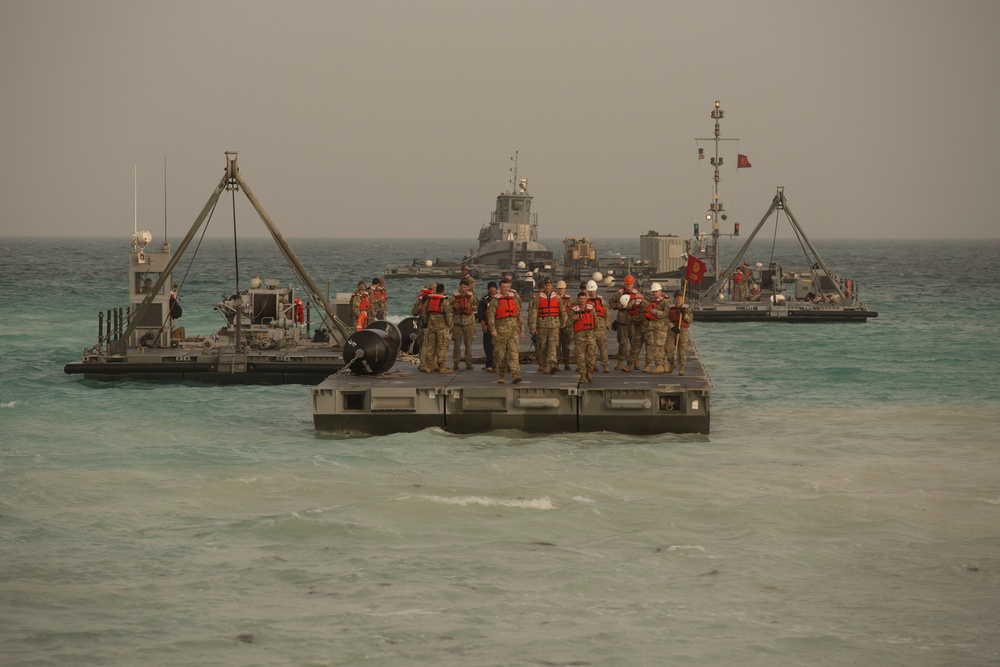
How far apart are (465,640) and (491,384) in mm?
10012

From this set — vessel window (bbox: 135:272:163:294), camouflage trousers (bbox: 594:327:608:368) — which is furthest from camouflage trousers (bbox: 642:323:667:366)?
vessel window (bbox: 135:272:163:294)

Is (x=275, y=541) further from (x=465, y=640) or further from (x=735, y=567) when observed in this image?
(x=735, y=567)

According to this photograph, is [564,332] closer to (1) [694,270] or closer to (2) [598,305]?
(2) [598,305]

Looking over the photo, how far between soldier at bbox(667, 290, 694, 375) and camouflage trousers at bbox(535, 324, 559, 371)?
221 centimetres

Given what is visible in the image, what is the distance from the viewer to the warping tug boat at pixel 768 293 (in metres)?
52.0

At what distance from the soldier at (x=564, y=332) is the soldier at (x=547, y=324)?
0.20 feet

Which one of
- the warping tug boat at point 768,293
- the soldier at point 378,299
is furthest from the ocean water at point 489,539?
the warping tug boat at point 768,293

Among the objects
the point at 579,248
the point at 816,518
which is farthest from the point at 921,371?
the point at 579,248

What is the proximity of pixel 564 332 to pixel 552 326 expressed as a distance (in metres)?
1.16

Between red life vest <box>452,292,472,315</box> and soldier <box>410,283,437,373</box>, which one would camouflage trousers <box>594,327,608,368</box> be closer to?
red life vest <box>452,292,472,315</box>

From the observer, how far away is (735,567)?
16.1 m

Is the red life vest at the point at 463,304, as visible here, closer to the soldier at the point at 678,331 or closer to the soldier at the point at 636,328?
the soldier at the point at 636,328

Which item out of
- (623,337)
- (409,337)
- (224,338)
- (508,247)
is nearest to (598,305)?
(623,337)

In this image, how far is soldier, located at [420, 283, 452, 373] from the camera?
2391 cm
